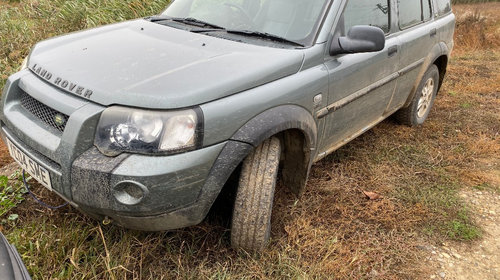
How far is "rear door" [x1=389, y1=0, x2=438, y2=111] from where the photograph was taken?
3359 millimetres

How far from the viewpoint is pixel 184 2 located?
10.4 ft

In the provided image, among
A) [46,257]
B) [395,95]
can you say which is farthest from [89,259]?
[395,95]

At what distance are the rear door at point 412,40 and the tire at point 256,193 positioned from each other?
5.66 feet

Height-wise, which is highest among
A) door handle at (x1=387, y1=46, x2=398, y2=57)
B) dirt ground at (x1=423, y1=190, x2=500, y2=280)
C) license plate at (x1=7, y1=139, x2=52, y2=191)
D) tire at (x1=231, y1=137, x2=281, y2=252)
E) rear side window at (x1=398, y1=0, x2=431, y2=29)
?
rear side window at (x1=398, y1=0, x2=431, y2=29)

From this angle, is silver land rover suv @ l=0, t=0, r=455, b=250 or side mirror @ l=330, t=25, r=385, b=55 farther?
side mirror @ l=330, t=25, r=385, b=55

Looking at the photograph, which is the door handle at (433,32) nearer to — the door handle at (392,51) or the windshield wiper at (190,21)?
the door handle at (392,51)

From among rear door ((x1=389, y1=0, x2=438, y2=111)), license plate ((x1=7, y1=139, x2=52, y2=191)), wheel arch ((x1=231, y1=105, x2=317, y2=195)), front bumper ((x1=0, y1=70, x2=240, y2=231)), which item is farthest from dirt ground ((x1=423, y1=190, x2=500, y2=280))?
license plate ((x1=7, y1=139, x2=52, y2=191))

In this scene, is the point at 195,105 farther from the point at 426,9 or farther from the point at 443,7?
the point at 443,7

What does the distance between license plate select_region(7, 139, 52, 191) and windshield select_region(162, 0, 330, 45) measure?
1.41 m

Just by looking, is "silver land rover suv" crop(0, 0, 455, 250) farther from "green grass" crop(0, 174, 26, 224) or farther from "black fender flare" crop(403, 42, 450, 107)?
"black fender flare" crop(403, 42, 450, 107)

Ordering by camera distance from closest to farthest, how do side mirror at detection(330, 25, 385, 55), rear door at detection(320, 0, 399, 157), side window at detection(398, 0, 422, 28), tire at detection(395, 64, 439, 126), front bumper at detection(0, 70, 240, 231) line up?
front bumper at detection(0, 70, 240, 231)
side mirror at detection(330, 25, 385, 55)
rear door at detection(320, 0, 399, 157)
side window at detection(398, 0, 422, 28)
tire at detection(395, 64, 439, 126)

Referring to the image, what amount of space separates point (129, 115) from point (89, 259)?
91cm

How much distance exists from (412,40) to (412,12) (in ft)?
0.99

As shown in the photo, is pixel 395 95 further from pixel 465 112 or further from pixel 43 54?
pixel 43 54
